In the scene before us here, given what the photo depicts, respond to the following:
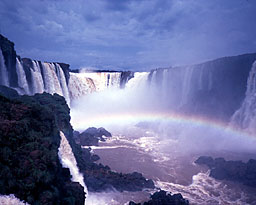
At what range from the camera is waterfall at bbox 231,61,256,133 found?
29377 mm

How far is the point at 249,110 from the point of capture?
99.2 ft

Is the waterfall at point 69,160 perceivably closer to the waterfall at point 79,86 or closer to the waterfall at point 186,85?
the waterfall at point 186,85

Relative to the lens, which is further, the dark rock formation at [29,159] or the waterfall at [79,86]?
the waterfall at [79,86]

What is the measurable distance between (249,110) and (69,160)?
27.7 metres

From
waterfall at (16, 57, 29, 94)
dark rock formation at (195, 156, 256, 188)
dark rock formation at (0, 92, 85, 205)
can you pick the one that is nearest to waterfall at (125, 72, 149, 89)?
waterfall at (16, 57, 29, 94)

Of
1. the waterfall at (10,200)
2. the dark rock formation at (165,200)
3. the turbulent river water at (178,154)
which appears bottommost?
the turbulent river water at (178,154)

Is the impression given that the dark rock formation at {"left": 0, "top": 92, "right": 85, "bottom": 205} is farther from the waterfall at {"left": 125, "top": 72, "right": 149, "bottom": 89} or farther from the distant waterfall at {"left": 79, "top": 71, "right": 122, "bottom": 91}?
the distant waterfall at {"left": 79, "top": 71, "right": 122, "bottom": 91}

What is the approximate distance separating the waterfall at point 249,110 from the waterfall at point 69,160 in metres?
25.8

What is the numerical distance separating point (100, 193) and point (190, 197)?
6.47m

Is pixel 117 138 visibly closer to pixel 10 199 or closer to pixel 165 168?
pixel 165 168

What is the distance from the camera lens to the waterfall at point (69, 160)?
13.8 m

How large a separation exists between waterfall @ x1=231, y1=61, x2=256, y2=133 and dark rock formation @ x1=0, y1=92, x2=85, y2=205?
91.3 ft

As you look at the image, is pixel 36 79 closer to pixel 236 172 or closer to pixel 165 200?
pixel 165 200

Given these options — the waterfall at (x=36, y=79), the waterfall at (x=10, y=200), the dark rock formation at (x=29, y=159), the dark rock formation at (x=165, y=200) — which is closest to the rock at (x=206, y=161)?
the dark rock formation at (x=165, y=200)
